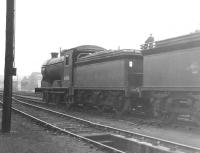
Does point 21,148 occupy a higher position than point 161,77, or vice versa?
point 161,77

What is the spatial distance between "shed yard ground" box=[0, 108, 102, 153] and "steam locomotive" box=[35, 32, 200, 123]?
13.8ft

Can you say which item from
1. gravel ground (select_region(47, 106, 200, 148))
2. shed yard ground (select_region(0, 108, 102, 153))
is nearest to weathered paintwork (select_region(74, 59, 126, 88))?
gravel ground (select_region(47, 106, 200, 148))

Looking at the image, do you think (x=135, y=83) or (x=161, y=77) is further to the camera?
(x=135, y=83)

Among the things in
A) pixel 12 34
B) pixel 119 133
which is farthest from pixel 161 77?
pixel 12 34

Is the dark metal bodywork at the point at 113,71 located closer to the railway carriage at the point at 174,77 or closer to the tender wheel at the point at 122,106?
the tender wheel at the point at 122,106

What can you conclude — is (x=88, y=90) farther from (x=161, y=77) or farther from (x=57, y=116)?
(x=161, y=77)

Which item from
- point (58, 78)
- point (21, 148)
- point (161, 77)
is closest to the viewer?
point (21, 148)

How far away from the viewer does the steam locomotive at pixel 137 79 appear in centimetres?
1186

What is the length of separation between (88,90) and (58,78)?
559 cm

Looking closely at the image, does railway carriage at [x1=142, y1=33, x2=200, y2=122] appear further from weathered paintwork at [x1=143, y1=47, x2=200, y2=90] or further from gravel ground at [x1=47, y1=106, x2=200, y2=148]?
gravel ground at [x1=47, y1=106, x2=200, y2=148]

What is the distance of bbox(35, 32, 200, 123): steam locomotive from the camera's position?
11.9 meters

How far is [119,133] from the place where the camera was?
1102 centimetres

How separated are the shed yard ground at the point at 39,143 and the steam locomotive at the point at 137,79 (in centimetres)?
421

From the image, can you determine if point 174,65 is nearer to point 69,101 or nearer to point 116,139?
point 116,139
